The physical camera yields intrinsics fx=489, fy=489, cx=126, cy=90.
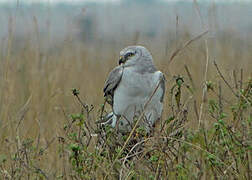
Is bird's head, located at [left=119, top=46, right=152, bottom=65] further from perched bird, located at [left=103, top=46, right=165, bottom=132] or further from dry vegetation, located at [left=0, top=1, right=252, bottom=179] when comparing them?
dry vegetation, located at [left=0, top=1, right=252, bottom=179]

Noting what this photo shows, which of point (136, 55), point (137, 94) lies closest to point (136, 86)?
point (137, 94)

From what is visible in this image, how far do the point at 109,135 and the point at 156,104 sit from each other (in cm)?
59

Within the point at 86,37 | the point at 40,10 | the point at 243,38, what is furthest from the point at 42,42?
the point at 243,38

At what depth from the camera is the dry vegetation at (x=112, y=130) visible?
6.55ft

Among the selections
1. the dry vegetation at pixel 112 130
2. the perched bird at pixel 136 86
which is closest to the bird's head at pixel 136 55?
the perched bird at pixel 136 86

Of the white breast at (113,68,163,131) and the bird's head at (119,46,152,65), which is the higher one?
the bird's head at (119,46,152,65)

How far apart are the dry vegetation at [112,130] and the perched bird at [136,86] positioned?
71 mm

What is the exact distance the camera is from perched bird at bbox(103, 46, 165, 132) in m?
2.67

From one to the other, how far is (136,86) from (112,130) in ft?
1.76

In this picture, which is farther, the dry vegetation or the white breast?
the white breast

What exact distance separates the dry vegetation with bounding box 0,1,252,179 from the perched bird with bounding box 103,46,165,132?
7cm

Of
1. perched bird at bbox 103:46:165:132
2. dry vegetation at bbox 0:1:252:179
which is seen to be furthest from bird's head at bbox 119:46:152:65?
dry vegetation at bbox 0:1:252:179

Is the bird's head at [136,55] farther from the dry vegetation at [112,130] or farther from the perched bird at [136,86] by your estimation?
the dry vegetation at [112,130]

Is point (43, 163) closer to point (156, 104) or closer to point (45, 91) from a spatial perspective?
point (156, 104)
